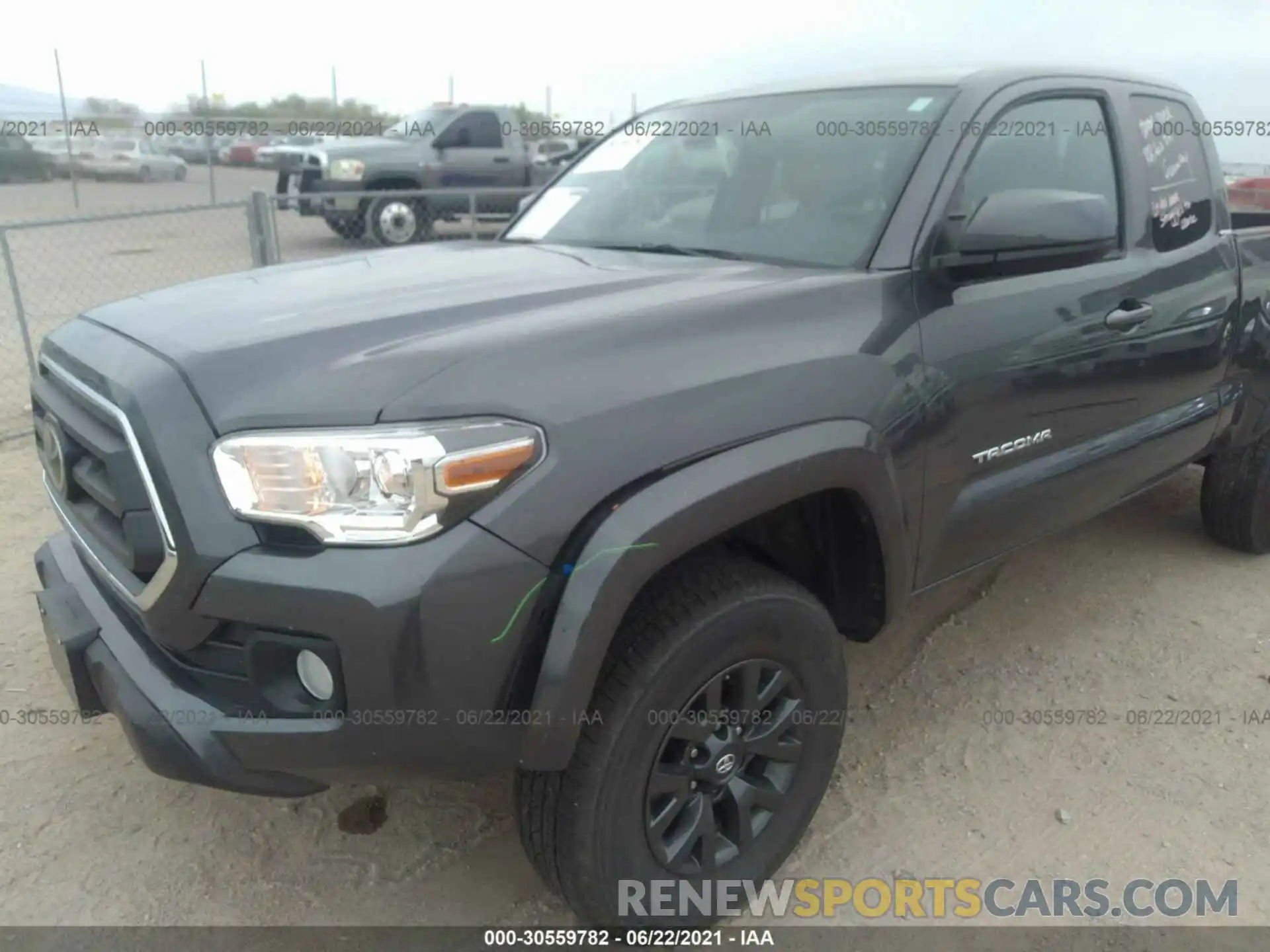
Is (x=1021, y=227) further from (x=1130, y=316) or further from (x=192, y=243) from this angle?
(x=192, y=243)

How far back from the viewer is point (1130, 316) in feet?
9.52

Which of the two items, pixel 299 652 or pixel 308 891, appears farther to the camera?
pixel 308 891

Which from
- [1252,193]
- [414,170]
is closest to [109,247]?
[414,170]

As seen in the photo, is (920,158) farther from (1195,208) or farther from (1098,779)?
(1098,779)

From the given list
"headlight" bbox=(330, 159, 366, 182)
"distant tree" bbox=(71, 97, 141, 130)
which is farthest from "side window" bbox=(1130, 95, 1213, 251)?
"distant tree" bbox=(71, 97, 141, 130)

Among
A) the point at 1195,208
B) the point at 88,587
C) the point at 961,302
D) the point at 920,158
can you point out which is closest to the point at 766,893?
the point at 961,302

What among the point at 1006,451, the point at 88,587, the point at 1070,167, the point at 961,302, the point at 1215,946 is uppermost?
the point at 1070,167

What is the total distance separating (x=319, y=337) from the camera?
6.19 feet

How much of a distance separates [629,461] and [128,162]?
75.6 feet

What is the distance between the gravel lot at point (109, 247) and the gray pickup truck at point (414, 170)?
54 centimetres

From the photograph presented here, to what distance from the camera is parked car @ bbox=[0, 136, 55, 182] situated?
2034cm

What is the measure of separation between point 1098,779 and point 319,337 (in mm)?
2379

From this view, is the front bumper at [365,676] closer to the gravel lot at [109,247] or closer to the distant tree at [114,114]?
the gravel lot at [109,247]

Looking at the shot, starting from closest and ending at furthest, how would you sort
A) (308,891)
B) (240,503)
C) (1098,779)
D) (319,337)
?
(240,503)
(319,337)
(308,891)
(1098,779)
